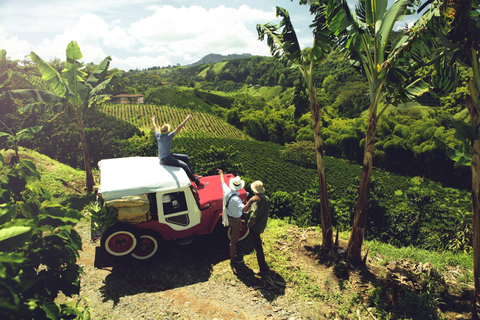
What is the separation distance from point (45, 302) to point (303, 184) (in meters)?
23.0

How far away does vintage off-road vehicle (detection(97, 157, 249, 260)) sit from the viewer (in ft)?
18.3

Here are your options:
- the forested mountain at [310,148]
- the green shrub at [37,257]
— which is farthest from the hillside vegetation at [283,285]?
the green shrub at [37,257]

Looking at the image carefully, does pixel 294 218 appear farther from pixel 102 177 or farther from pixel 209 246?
pixel 102 177

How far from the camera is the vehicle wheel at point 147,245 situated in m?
5.92

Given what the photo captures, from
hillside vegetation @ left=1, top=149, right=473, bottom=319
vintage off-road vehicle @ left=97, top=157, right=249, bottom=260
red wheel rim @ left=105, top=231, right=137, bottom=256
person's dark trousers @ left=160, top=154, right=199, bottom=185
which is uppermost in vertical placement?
person's dark trousers @ left=160, top=154, right=199, bottom=185

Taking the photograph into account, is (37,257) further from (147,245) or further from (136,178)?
(147,245)

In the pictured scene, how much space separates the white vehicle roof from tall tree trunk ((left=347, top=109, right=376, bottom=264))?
3.61 m

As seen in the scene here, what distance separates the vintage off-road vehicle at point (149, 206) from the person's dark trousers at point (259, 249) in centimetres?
113

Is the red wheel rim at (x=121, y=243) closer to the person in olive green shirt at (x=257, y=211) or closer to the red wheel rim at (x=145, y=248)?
the red wheel rim at (x=145, y=248)

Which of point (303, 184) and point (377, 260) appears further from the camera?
point (303, 184)

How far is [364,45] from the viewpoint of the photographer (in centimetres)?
522

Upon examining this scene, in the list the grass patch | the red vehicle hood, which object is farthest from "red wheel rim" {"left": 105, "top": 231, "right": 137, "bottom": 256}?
the grass patch

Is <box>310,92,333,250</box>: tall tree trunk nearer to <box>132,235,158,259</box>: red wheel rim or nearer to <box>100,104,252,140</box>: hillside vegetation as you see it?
<box>132,235,158,259</box>: red wheel rim

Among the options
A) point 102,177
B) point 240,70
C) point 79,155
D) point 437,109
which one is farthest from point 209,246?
point 240,70
